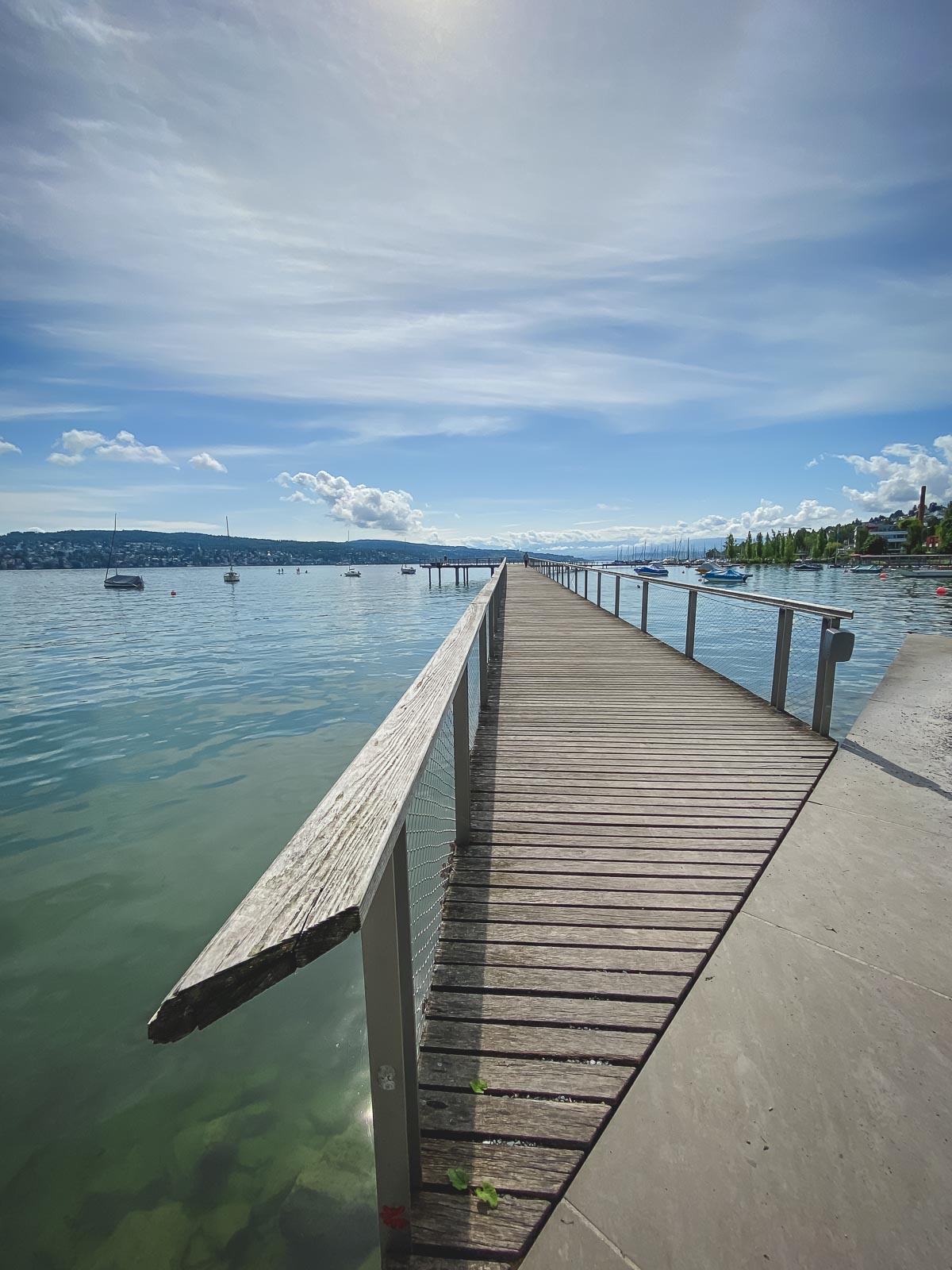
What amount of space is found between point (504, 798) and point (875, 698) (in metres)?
5.26

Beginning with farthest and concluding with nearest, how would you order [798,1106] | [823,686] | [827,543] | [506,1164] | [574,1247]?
[827,543] < [823,686] < [798,1106] < [506,1164] < [574,1247]

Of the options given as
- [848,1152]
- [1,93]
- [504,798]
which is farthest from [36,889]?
[1,93]

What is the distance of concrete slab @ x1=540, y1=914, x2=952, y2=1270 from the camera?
130 cm

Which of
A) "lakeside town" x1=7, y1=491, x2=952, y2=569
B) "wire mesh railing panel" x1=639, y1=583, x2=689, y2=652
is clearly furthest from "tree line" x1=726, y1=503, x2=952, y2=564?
"wire mesh railing panel" x1=639, y1=583, x2=689, y2=652

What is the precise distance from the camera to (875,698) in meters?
6.66

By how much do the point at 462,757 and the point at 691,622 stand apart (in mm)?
5432

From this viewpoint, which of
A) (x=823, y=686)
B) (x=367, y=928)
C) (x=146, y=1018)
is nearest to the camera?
(x=367, y=928)

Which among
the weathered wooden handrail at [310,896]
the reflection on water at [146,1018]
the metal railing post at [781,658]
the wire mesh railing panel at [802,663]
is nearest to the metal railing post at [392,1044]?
the weathered wooden handrail at [310,896]

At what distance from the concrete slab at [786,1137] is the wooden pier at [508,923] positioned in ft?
0.34

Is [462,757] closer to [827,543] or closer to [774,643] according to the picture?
[774,643]

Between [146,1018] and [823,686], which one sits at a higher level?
[823,686]

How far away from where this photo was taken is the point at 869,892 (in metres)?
2.58

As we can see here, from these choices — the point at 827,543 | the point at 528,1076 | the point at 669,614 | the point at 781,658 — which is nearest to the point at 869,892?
the point at 528,1076

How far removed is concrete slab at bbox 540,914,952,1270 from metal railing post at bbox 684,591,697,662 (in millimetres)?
5608
